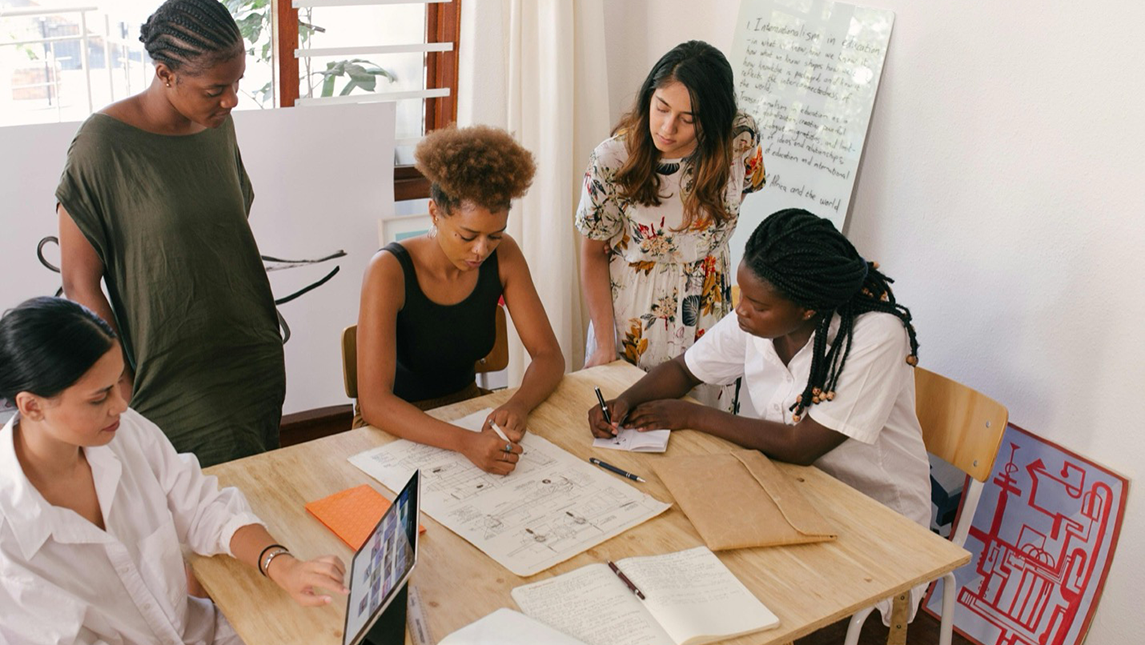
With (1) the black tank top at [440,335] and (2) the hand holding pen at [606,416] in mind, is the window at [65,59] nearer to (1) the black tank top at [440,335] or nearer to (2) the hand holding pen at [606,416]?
(1) the black tank top at [440,335]

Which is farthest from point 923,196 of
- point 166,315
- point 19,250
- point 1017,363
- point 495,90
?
point 19,250

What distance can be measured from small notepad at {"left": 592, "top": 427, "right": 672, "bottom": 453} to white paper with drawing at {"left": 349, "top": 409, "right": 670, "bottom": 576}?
0.09 metres

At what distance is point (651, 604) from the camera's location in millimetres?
1412

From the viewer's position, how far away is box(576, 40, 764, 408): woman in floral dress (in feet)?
7.52

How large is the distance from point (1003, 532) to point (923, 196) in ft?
2.95

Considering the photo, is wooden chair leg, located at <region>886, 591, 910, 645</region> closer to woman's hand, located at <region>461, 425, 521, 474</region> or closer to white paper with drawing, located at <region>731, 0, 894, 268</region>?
woman's hand, located at <region>461, 425, 521, 474</region>

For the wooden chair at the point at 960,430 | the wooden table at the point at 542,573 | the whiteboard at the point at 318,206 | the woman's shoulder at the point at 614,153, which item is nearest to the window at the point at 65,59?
the whiteboard at the point at 318,206

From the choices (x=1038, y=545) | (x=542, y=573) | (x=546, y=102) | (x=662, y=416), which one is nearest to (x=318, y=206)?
(x=546, y=102)

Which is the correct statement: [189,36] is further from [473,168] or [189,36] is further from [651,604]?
[651,604]

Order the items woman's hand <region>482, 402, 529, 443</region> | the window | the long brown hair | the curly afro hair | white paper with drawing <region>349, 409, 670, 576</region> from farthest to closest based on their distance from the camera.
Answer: the window, the long brown hair, the curly afro hair, woman's hand <region>482, 402, 529, 443</region>, white paper with drawing <region>349, 409, 670, 576</region>

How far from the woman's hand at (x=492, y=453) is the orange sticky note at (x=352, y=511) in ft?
0.65

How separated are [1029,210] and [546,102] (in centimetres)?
156

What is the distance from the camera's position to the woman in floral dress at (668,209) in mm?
2293

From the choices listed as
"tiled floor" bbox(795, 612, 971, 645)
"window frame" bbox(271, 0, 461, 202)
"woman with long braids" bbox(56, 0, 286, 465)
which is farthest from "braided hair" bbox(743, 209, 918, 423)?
"window frame" bbox(271, 0, 461, 202)
